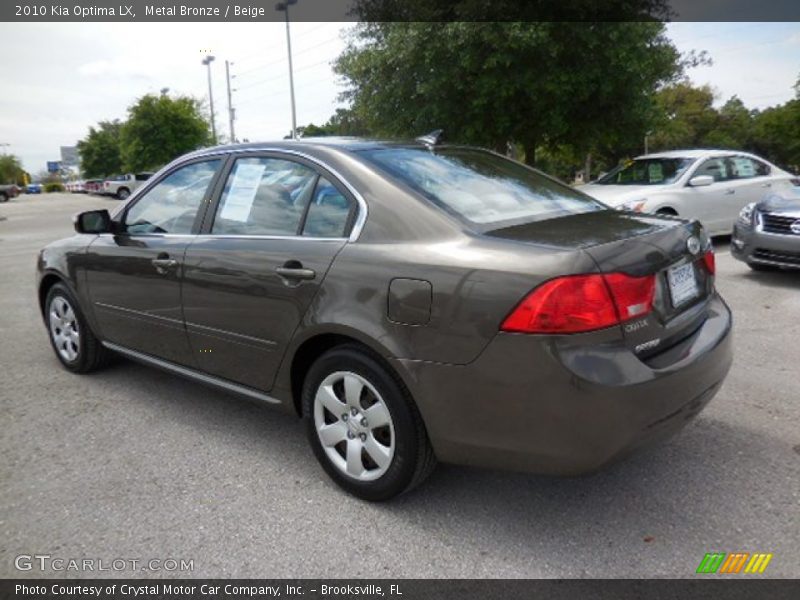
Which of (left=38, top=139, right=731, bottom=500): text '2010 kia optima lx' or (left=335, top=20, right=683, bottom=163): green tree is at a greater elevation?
(left=335, top=20, right=683, bottom=163): green tree

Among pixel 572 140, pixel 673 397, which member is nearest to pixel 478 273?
pixel 673 397

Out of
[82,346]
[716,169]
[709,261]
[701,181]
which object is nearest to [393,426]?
[709,261]

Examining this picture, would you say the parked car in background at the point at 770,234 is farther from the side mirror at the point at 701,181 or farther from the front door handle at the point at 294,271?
the front door handle at the point at 294,271

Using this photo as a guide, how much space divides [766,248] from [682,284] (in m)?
4.97

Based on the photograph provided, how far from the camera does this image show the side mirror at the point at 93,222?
404 centimetres

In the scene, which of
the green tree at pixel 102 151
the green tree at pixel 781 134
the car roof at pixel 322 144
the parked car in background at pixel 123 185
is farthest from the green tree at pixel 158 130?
the green tree at pixel 781 134

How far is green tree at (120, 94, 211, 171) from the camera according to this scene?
38.3 meters

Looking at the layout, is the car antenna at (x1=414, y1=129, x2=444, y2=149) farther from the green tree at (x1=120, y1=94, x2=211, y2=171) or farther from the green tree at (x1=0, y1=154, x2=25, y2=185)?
the green tree at (x1=0, y1=154, x2=25, y2=185)

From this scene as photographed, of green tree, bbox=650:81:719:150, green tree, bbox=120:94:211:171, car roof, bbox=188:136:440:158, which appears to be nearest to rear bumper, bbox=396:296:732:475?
car roof, bbox=188:136:440:158

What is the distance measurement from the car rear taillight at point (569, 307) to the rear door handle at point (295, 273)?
961 millimetres

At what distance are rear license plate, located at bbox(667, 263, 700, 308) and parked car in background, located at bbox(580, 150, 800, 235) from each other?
228 inches

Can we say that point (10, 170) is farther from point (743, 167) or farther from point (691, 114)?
point (743, 167)

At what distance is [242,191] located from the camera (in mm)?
3316

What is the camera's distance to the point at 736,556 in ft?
7.68
